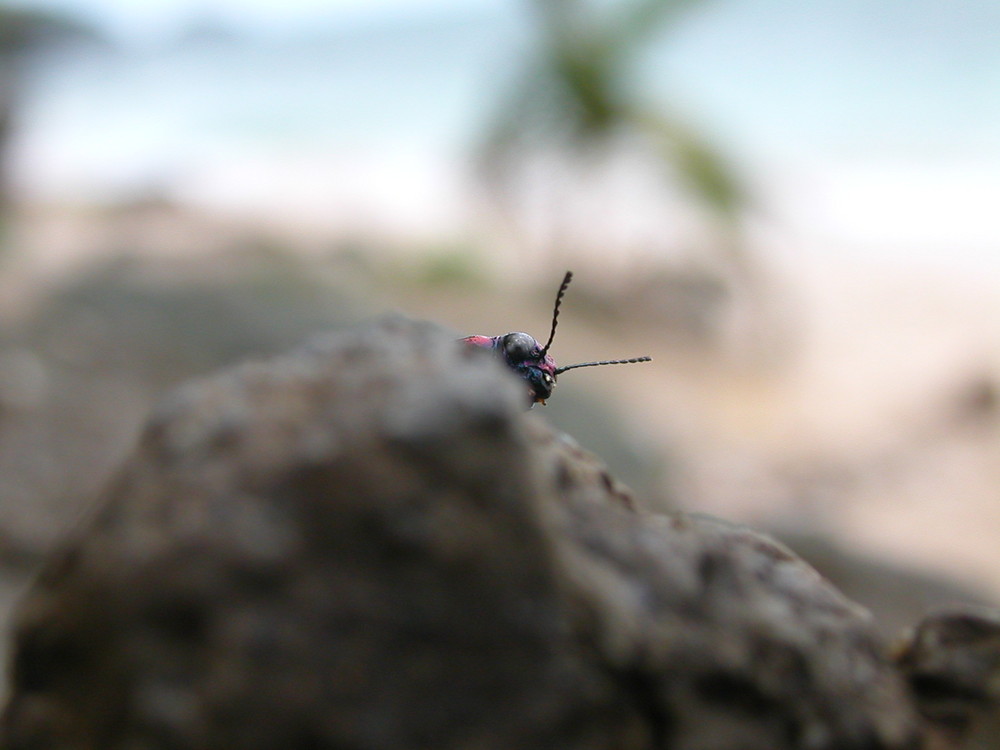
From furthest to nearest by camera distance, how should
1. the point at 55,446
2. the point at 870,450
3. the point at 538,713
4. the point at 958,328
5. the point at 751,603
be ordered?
the point at 958,328 → the point at 870,450 → the point at 55,446 → the point at 751,603 → the point at 538,713

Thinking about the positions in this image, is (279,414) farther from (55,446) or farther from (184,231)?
(184,231)

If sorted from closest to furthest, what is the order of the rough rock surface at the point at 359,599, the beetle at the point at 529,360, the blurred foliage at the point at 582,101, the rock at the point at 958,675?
the rough rock surface at the point at 359,599
the rock at the point at 958,675
the beetle at the point at 529,360
the blurred foliage at the point at 582,101

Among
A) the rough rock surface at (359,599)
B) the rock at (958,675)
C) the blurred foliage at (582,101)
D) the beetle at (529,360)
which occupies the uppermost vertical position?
the blurred foliage at (582,101)

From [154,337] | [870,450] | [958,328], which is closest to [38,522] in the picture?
[154,337]

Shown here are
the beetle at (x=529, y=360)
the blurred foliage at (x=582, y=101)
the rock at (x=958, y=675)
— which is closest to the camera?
the rock at (x=958, y=675)

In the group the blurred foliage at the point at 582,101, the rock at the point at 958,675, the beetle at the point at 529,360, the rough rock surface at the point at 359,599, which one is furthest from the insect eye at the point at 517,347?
the blurred foliage at the point at 582,101

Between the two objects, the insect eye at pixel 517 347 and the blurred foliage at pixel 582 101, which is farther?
the blurred foliage at pixel 582 101

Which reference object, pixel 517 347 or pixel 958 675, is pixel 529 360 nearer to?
pixel 517 347

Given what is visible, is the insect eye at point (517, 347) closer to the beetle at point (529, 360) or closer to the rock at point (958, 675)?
the beetle at point (529, 360)
